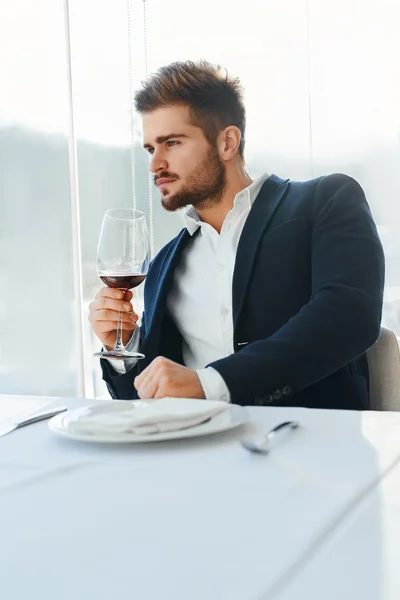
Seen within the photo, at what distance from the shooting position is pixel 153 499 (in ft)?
2.15

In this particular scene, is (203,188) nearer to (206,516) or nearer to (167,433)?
(167,433)

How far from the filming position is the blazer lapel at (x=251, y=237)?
1684 millimetres

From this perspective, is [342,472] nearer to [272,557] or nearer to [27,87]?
[272,557]

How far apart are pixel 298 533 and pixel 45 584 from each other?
0.19 meters

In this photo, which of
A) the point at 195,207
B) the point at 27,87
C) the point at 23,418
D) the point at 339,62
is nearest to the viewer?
the point at 23,418

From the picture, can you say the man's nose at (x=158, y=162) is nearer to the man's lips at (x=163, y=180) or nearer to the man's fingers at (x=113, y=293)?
the man's lips at (x=163, y=180)

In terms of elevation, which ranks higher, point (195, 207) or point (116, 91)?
point (116, 91)

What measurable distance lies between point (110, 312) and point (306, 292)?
18.9 inches

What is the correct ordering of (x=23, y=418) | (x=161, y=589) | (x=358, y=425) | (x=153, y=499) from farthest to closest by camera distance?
(x=23, y=418), (x=358, y=425), (x=153, y=499), (x=161, y=589)

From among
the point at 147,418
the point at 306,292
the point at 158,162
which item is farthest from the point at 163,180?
the point at 147,418

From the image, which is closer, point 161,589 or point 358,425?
point 161,589

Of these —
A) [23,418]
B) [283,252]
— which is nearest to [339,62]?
[283,252]

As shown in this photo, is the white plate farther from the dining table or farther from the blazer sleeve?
the blazer sleeve

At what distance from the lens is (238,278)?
5.53ft
